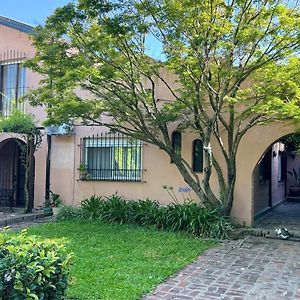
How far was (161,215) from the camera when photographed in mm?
11258

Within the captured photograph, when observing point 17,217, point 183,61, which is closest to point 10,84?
point 17,217

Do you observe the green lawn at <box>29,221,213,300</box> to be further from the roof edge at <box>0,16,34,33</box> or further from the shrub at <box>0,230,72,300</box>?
the roof edge at <box>0,16,34,33</box>

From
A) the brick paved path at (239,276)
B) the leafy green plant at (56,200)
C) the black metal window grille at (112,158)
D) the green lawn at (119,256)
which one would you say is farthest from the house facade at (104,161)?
the brick paved path at (239,276)

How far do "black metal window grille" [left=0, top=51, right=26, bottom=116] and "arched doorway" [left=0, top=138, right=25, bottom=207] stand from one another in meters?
1.78

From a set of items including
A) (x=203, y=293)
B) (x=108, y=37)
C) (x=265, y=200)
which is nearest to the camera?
(x=203, y=293)

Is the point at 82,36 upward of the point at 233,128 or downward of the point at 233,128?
upward

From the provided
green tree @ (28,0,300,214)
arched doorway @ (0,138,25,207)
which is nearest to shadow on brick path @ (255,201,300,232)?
green tree @ (28,0,300,214)

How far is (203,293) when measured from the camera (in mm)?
6016

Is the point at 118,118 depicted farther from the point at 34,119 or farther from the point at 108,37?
the point at 34,119

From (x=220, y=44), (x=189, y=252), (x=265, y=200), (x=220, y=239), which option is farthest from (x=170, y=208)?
(x=265, y=200)

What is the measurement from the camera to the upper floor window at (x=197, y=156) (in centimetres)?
1255

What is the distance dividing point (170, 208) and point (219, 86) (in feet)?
13.1

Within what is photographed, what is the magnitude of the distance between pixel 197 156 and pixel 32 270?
900 centimetres

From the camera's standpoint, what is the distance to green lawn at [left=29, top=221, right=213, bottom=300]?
20.0 feet
